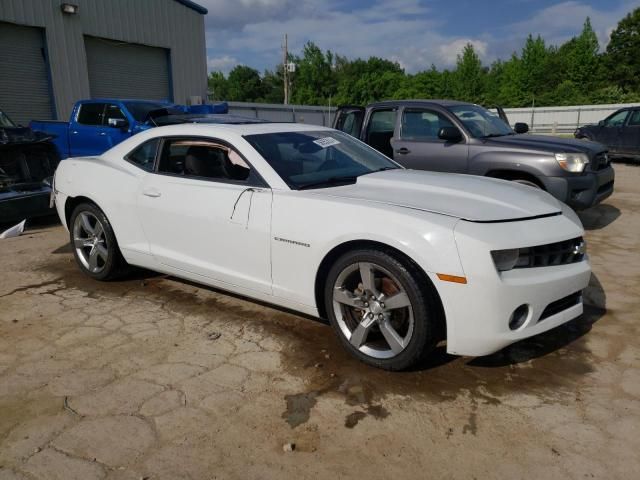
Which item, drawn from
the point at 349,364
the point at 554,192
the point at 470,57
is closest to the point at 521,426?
the point at 349,364

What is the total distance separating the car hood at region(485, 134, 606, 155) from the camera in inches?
254

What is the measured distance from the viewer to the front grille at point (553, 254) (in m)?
2.91

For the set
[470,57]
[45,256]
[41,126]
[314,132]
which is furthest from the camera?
[470,57]

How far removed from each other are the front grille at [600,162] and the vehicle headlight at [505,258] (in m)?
4.57

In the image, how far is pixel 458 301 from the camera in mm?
2770

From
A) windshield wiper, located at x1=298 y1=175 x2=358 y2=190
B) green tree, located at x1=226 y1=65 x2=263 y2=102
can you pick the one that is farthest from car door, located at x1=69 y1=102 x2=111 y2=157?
green tree, located at x1=226 y1=65 x2=263 y2=102

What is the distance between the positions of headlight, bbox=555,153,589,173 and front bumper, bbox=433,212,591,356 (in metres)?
3.76

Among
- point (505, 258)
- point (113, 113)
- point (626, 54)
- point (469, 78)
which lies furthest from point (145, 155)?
point (626, 54)

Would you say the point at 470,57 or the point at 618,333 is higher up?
the point at 470,57

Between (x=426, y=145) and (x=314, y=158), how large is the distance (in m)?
3.57

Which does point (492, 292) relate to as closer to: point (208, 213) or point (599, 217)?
point (208, 213)

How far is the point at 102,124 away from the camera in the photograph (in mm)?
10008

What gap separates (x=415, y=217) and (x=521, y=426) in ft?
3.93

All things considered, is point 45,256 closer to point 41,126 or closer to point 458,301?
point 458,301
